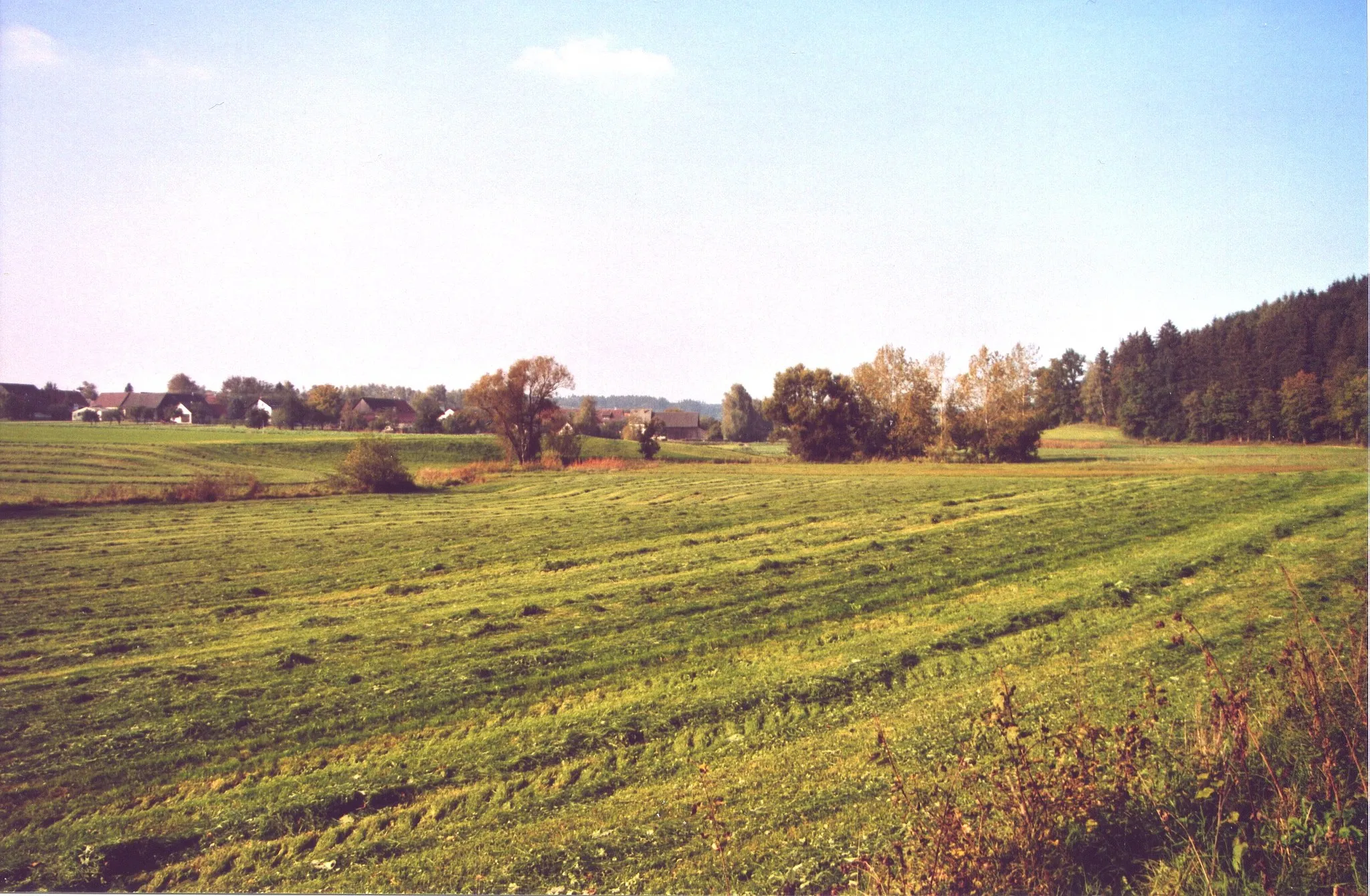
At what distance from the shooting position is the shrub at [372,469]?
4069 centimetres

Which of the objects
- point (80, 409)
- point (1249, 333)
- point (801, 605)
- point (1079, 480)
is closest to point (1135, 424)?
point (1079, 480)

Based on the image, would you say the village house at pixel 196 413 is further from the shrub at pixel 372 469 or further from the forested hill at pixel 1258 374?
the forested hill at pixel 1258 374

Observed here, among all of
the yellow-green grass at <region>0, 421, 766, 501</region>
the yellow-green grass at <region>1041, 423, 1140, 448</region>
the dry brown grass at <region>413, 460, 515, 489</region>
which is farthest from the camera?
the yellow-green grass at <region>1041, 423, 1140, 448</region>

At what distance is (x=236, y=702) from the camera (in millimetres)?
9367

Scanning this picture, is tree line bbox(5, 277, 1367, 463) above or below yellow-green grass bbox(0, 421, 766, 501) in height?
above

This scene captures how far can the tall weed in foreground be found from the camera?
4.38m

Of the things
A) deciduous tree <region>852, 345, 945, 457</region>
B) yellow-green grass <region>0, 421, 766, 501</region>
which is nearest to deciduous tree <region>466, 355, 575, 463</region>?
yellow-green grass <region>0, 421, 766, 501</region>

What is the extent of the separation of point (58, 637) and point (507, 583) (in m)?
7.55

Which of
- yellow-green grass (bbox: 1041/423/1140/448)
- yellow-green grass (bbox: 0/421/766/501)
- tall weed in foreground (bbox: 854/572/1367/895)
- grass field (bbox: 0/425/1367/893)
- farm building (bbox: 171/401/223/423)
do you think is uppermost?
farm building (bbox: 171/401/223/423)

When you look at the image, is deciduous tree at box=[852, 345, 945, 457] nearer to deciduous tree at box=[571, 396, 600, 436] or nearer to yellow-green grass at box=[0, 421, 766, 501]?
yellow-green grass at box=[0, 421, 766, 501]

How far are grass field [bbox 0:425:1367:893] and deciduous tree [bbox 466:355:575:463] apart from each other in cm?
3291

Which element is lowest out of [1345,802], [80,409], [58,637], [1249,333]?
[58,637]

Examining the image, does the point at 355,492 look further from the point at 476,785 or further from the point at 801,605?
the point at 476,785

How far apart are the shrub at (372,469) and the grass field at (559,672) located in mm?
16233
